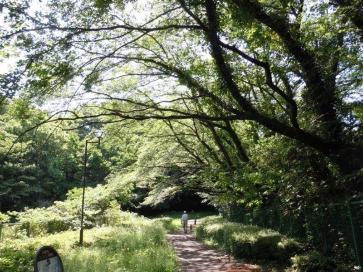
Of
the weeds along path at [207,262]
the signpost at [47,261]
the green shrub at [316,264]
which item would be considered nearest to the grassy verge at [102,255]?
the weeds along path at [207,262]

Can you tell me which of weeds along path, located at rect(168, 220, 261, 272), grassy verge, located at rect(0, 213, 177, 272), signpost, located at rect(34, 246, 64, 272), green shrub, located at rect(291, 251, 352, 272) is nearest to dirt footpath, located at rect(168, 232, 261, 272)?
weeds along path, located at rect(168, 220, 261, 272)

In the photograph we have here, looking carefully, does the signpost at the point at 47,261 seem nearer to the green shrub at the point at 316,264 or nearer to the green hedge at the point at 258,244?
the green shrub at the point at 316,264

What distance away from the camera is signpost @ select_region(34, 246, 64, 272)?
15.9 ft

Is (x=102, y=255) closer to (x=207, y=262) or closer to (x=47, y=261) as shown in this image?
(x=207, y=262)

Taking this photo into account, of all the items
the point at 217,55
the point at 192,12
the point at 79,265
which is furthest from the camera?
the point at 79,265

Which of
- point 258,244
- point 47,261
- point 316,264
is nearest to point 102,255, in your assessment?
point 258,244

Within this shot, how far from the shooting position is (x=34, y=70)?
886cm

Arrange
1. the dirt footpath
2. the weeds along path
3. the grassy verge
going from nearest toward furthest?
the grassy verge < the dirt footpath < the weeds along path

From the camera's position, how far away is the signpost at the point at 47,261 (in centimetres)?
484

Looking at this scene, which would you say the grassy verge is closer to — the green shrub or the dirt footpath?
the dirt footpath

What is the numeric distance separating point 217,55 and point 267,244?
7.31 meters

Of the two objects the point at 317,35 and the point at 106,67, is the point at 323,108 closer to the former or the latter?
the point at 317,35

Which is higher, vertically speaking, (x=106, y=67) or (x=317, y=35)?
(x=317, y=35)

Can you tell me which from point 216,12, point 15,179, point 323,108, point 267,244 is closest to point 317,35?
point 323,108
